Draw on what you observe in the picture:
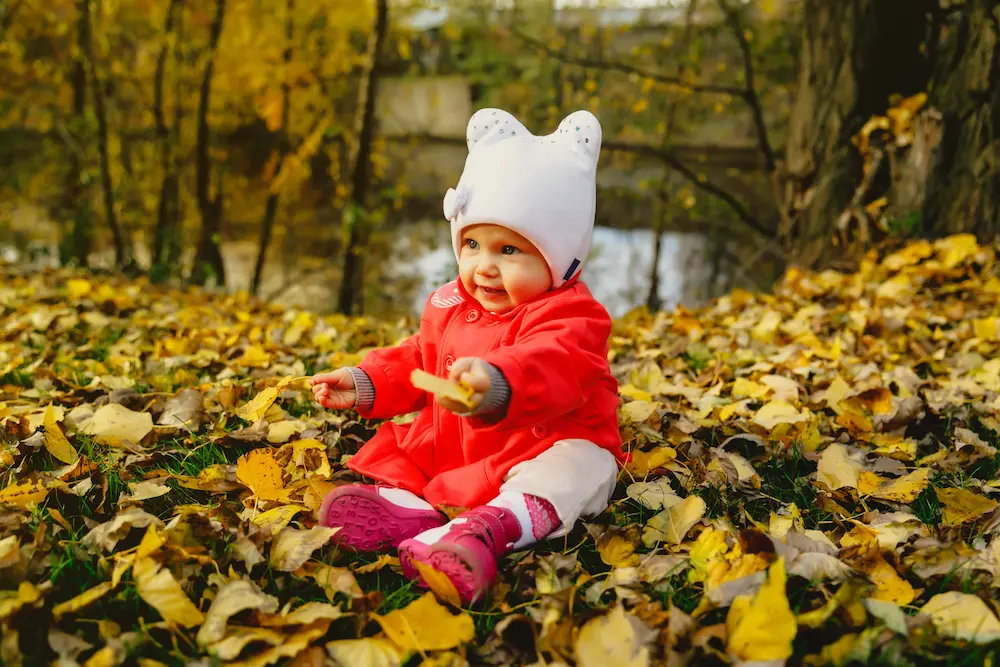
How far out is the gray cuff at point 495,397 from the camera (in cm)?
137

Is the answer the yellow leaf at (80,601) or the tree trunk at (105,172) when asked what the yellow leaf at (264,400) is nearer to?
the yellow leaf at (80,601)

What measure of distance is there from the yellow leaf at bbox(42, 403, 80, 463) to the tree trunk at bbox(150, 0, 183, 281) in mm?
5032

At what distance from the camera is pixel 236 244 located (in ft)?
47.2

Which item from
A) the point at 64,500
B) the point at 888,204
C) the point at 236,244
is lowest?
the point at 236,244

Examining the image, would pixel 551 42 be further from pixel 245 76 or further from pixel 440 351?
pixel 440 351

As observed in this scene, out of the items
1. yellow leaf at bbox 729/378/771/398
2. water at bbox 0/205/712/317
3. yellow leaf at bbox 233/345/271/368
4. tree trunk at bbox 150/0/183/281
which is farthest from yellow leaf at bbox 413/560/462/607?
water at bbox 0/205/712/317

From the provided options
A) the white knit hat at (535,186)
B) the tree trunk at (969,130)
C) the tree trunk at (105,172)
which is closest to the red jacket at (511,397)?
the white knit hat at (535,186)

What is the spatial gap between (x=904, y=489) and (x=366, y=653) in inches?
49.6

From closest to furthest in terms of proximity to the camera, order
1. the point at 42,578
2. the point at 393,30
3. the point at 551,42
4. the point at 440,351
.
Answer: the point at 42,578 → the point at 440,351 → the point at 393,30 → the point at 551,42

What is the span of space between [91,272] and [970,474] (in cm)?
617

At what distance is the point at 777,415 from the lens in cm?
216

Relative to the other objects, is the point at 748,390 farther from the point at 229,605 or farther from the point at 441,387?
the point at 229,605

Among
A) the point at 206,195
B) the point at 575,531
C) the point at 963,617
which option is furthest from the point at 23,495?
the point at 206,195

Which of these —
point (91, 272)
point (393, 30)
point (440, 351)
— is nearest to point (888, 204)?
point (440, 351)
